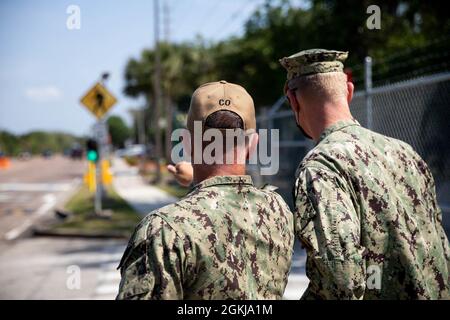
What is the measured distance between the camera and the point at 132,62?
161 feet

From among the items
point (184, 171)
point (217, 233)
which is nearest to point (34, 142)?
point (184, 171)

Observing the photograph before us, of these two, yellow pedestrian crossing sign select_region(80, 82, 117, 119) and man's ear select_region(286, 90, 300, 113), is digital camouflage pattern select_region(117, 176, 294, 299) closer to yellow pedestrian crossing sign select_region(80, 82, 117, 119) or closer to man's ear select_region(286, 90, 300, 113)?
man's ear select_region(286, 90, 300, 113)

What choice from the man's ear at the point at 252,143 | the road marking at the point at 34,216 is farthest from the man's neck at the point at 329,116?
the road marking at the point at 34,216

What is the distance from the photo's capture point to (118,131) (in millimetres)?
134000

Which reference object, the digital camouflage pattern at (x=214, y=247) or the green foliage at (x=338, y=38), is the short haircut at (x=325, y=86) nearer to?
the digital camouflage pattern at (x=214, y=247)

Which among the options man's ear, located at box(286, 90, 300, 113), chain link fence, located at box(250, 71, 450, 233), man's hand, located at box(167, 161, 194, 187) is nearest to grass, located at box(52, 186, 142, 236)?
chain link fence, located at box(250, 71, 450, 233)

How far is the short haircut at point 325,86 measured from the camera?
93.0 inches

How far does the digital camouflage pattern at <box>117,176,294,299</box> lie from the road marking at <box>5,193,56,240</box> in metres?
11.0

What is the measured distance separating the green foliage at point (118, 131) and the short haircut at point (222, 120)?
13133 cm

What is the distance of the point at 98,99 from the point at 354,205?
1214cm

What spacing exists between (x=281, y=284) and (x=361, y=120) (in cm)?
621

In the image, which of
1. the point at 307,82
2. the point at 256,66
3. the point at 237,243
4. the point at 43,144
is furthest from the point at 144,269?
the point at 43,144

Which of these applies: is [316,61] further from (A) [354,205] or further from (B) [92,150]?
(B) [92,150]

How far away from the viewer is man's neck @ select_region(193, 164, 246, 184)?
198 centimetres
